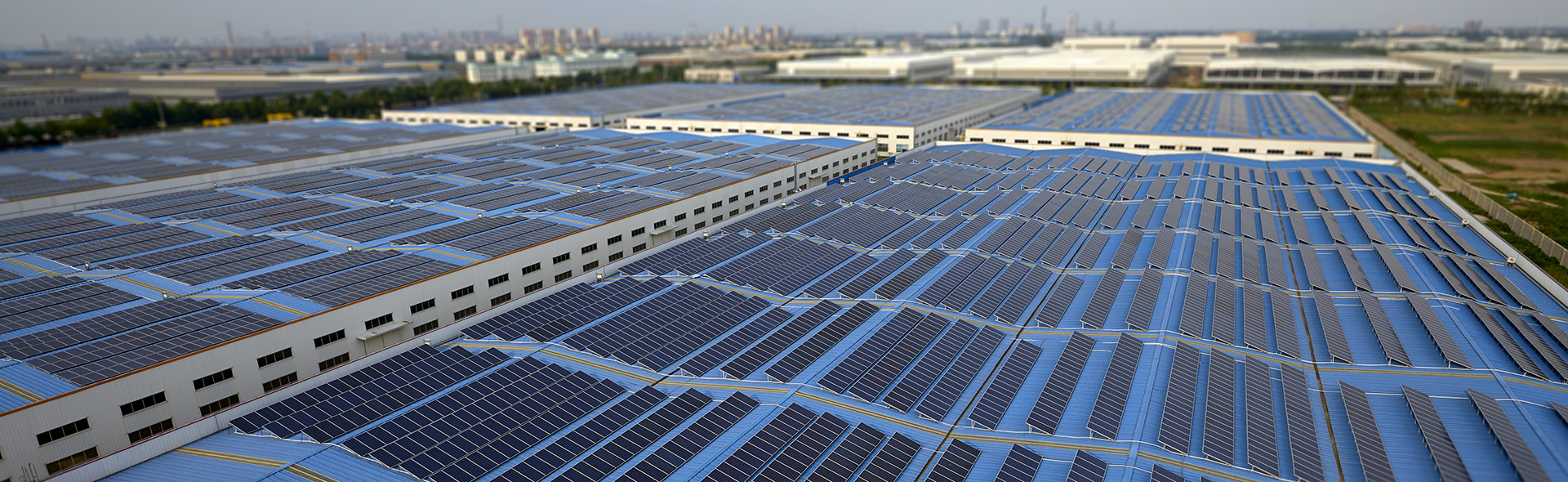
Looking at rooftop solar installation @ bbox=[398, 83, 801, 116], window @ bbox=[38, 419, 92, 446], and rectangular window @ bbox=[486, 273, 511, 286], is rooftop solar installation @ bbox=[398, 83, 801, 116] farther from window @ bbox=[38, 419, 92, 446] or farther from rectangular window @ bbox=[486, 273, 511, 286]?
window @ bbox=[38, 419, 92, 446]

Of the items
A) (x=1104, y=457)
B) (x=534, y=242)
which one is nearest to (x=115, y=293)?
(x=534, y=242)

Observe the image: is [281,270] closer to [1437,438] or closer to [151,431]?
[151,431]

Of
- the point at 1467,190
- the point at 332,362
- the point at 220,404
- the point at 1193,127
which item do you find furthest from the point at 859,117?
the point at 220,404

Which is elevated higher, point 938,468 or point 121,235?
point 121,235

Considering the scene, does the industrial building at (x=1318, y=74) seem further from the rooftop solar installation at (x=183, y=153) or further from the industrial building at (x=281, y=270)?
the rooftop solar installation at (x=183, y=153)

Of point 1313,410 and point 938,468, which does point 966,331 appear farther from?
point 1313,410

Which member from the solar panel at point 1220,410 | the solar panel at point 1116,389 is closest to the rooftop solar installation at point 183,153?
the solar panel at point 1116,389

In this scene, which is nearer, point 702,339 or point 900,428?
point 900,428
